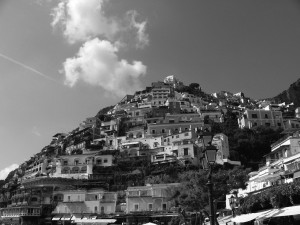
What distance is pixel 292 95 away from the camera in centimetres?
10125

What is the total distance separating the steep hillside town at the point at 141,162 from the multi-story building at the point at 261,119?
217 millimetres

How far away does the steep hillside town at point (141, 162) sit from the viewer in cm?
4797

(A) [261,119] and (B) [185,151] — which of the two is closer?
(B) [185,151]

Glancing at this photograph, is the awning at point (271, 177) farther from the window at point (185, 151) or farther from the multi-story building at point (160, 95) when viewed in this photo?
the multi-story building at point (160, 95)

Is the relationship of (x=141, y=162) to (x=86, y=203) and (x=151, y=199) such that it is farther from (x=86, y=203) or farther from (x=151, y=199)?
(x=151, y=199)

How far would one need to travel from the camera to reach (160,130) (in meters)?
75.8

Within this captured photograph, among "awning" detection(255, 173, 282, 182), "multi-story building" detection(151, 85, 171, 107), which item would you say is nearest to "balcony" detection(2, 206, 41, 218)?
"awning" detection(255, 173, 282, 182)

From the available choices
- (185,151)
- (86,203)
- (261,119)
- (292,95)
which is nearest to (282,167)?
(86,203)

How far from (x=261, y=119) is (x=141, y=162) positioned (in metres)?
29.4

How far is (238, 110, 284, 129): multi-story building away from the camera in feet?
248

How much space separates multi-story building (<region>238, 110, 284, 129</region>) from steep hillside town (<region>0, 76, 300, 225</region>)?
0.22 m

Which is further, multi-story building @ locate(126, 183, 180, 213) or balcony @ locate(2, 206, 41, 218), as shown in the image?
balcony @ locate(2, 206, 41, 218)

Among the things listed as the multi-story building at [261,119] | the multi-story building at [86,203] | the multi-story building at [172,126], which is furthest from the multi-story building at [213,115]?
the multi-story building at [86,203]

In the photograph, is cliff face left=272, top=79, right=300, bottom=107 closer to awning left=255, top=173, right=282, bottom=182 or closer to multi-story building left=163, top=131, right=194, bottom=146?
multi-story building left=163, top=131, right=194, bottom=146
